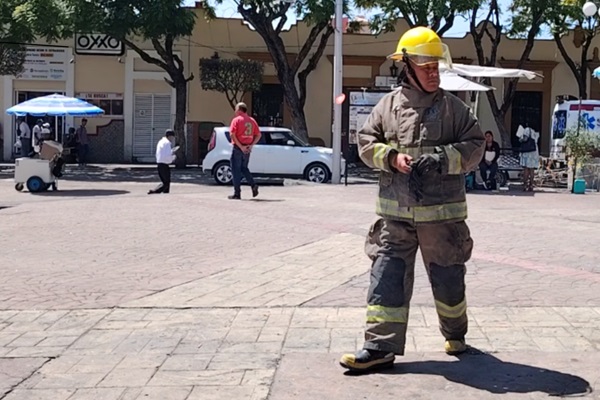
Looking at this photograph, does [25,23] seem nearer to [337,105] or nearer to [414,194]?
[337,105]

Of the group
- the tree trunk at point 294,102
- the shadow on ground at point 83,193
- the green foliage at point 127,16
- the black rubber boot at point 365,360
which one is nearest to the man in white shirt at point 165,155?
the shadow on ground at point 83,193

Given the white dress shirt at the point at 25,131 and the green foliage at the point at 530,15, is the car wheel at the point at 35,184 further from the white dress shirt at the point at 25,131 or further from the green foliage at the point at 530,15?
the green foliage at the point at 530,15

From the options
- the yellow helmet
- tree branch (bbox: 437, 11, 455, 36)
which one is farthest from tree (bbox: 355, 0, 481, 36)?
the yellow helmet

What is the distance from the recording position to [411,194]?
16.6 ft

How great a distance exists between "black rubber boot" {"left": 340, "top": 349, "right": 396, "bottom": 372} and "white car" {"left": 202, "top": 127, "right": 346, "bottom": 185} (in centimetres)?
1744

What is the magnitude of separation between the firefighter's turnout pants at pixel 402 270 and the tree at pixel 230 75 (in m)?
26.9

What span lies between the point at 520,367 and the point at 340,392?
1.18 meters

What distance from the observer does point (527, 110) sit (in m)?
34.9

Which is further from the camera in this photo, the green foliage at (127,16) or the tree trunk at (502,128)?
the tree trunk at (502,128)

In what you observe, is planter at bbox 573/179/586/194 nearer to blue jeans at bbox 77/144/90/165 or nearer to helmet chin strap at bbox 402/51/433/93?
helmet chin strap at bbox 402/51/433/93

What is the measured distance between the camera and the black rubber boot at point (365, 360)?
4.99m

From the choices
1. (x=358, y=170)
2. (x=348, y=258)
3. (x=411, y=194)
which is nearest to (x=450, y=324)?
(x=411, y=194)

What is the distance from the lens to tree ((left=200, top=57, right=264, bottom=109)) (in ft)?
→ 104

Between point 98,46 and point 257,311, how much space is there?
28110 millimetres
